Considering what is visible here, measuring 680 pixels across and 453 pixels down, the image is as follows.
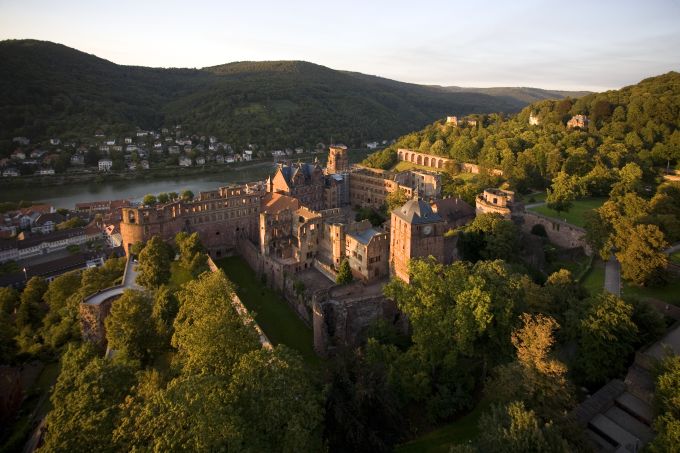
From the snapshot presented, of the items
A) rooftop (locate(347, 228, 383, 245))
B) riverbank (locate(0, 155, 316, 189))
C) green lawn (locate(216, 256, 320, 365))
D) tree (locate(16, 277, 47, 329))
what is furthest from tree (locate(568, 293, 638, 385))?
riverbank (locate(0, 155, 316, 189))

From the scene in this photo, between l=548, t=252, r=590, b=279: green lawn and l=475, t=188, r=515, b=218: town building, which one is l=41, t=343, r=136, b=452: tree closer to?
l=548, t=252, r=590, b=279: green lawn

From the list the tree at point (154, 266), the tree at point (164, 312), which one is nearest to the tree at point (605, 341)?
the tree at point (164, 312)

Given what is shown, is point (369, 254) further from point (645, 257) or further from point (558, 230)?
point (558, 230)

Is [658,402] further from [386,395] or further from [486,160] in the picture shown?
[486,160]

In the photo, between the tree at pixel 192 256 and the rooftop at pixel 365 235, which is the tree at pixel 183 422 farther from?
the rooftop at pixel 365 235

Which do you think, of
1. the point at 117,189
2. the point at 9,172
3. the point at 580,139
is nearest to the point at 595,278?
the point at 580,139

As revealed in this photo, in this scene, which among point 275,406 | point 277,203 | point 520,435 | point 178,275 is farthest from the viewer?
point 277,203

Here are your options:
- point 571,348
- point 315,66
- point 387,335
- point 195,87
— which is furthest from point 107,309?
point 315,66

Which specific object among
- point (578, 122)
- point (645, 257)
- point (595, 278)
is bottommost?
point (595, 278)
